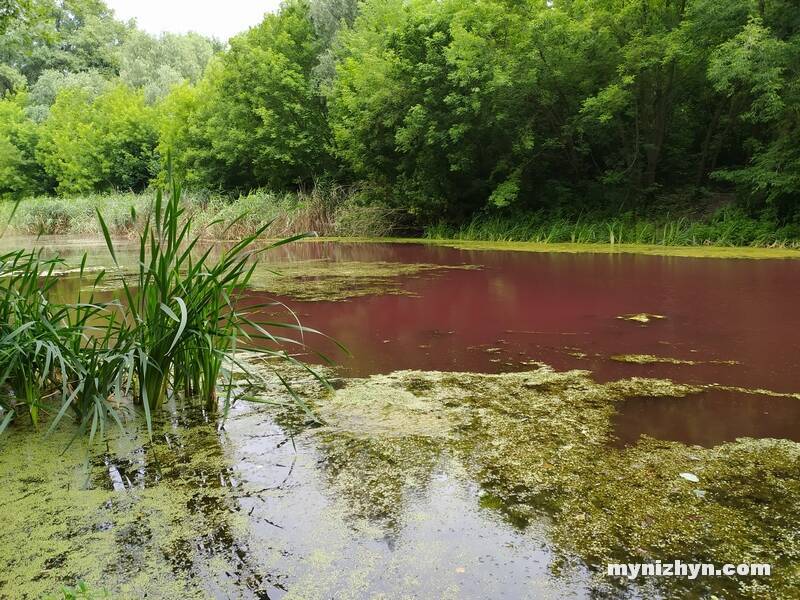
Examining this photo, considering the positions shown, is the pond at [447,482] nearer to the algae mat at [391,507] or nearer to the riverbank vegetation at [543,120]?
the algae mat at [391,507]

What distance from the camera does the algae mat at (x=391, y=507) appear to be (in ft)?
3.54

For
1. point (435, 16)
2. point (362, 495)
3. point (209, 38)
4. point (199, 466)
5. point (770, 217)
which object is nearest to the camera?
point (362, 495)

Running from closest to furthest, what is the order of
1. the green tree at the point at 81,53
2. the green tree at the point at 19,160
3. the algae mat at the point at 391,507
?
the algae mat at the point at 391,507, the green tree at the point at 19,160, the green tree at the point at 81,53

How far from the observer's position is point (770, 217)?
8.32 metres

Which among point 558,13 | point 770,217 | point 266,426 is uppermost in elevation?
point 558,13

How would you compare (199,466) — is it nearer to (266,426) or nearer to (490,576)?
(266,426)

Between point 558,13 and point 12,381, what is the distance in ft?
30.6

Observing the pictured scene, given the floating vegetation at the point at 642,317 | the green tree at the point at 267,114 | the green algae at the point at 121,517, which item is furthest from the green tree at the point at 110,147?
the green algae at the point at 121,517

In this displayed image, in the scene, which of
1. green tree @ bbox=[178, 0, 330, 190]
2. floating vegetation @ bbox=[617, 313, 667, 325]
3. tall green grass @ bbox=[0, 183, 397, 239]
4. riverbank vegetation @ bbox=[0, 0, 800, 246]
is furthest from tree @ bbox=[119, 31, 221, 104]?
floating vegetation @ bbox=[617, 313, 667, 325]

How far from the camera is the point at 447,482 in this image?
1451 mm

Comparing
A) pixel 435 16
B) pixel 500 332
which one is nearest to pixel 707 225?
pixel 435 16

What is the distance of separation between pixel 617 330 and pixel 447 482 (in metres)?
2.05

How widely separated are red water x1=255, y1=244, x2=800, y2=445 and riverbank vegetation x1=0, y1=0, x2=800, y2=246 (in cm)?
346

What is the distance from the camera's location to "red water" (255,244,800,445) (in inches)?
77.7
